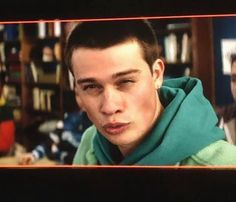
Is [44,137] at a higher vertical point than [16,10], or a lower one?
lower

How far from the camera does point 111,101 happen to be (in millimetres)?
2152

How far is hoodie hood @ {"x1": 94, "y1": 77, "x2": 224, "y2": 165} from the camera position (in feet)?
7.00

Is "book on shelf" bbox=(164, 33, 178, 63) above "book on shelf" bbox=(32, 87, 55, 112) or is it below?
above

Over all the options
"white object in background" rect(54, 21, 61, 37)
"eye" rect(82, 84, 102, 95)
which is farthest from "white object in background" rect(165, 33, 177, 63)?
"white object in background" rect(54, 21, 61, 37)

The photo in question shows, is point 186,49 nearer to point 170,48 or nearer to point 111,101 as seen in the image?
point 170,48

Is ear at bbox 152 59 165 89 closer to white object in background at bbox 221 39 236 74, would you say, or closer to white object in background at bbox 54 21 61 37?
white object in background at bbox 221 39 236 74

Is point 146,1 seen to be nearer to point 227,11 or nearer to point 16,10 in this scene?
point 227,11

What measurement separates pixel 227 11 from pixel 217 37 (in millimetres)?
188

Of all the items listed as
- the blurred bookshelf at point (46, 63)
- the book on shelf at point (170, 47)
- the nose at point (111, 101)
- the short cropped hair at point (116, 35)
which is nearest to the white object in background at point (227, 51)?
the blurred bookshelf at point (46, 63)

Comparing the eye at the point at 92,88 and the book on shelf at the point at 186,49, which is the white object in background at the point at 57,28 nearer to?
the eye at the point at 92,88

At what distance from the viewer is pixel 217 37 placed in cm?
213

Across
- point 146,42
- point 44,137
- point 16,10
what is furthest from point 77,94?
point 16,10
